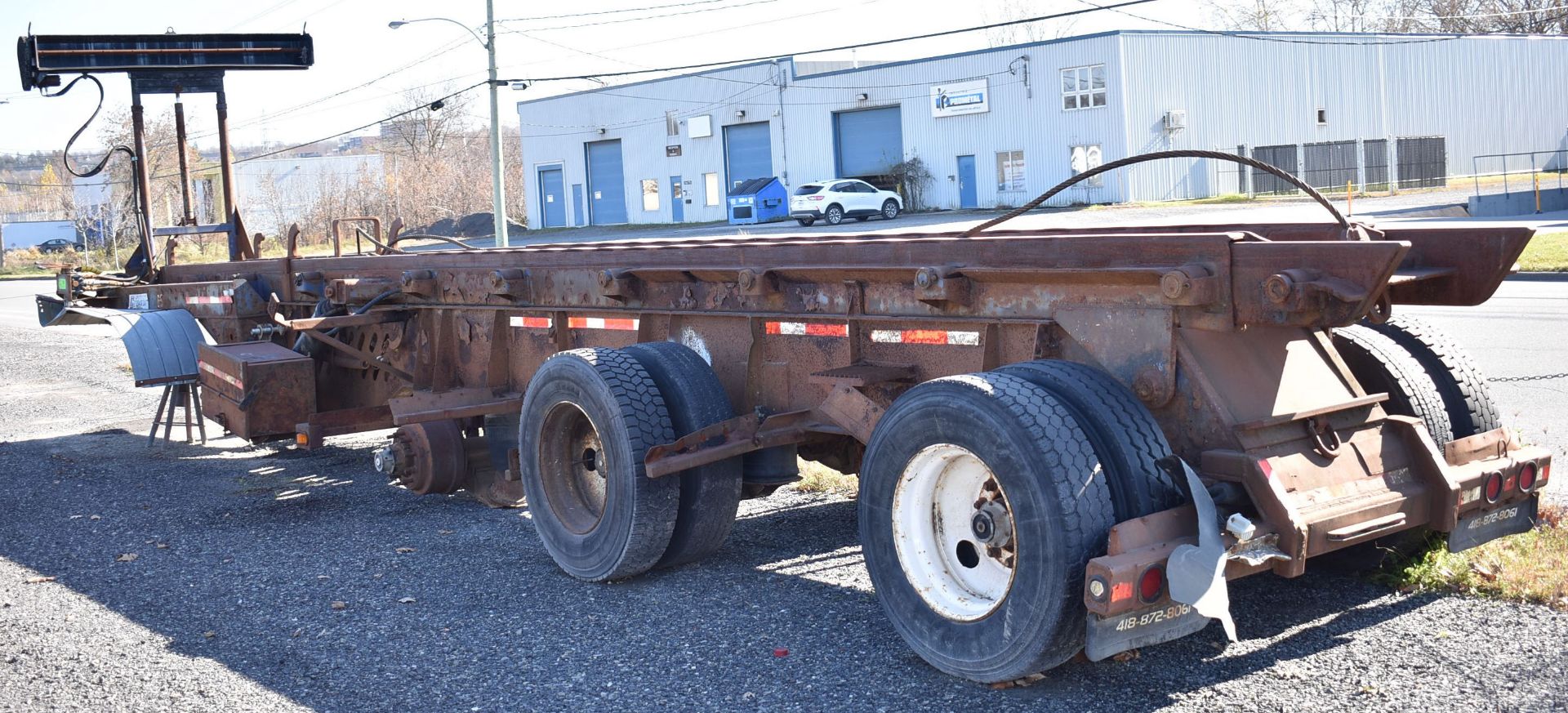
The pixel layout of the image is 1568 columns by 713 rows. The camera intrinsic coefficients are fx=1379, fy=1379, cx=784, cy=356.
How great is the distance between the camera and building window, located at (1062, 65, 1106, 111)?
1614 inches

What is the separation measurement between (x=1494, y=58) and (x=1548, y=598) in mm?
54301

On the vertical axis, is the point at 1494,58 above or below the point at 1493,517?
above

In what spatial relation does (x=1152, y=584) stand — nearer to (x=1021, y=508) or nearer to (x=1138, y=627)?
(x=1138, y=627)

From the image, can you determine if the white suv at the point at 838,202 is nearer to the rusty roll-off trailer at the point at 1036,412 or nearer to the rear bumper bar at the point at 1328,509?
the rusty roll-off trailer at the point at 1036,412

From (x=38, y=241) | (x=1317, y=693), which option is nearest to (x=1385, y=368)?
(x=1317, y=693)

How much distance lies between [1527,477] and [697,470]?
9.88ft

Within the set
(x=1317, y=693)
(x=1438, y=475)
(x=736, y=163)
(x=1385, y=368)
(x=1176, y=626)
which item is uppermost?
(x=736, y=163)

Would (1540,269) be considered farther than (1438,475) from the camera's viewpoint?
Yes

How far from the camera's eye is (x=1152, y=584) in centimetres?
375

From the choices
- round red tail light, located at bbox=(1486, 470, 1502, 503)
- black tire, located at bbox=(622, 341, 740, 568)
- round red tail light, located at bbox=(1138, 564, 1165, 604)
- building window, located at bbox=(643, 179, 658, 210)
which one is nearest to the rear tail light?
round red tail light, located at bbox=(1486, 470, 1502, 503)

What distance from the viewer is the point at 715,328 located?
20.0 feet

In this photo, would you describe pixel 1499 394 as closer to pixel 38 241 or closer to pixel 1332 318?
pixel 1332 318

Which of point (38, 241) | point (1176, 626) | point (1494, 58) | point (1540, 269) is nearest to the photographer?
point (1176, 626)

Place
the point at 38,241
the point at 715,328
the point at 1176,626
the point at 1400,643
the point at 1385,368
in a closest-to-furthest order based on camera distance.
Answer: the point at 1176,626 → the point at 1400,643 → the point at 1385,368 → the point at 715,328 → the point at 38,241
